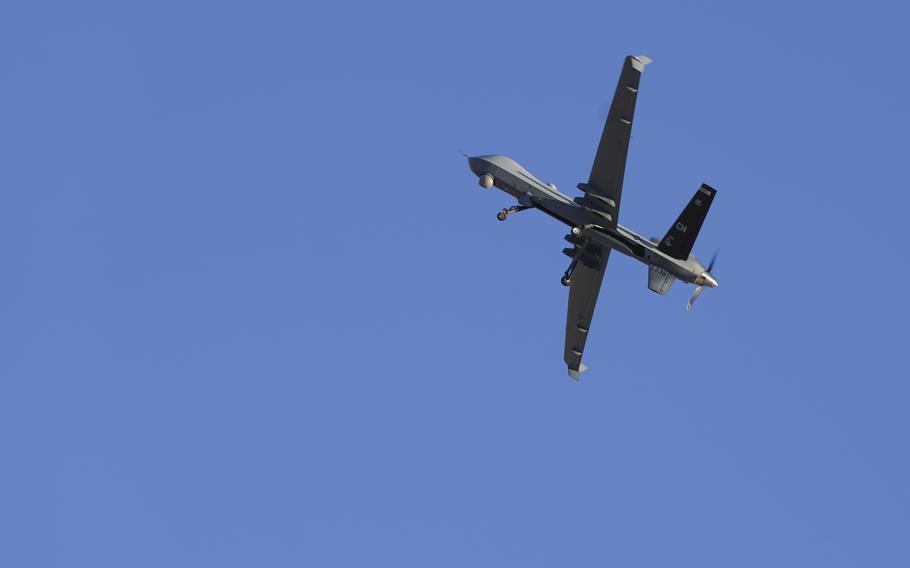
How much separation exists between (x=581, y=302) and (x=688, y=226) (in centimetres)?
1075

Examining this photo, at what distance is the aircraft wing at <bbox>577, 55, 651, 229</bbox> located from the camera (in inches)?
3044

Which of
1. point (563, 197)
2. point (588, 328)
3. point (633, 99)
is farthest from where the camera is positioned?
point (588, 328)

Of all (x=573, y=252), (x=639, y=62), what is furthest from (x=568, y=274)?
(x=639, y=62)

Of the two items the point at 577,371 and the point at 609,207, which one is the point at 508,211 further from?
the point at 577,371

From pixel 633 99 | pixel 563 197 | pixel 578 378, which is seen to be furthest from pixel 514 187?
pixel 578 378

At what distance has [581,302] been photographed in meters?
89.1

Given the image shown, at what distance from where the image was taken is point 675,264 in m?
81.8

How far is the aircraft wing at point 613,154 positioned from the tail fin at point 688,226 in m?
3.09

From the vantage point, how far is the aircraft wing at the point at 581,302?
281 ft

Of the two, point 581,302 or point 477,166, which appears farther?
point 581,302

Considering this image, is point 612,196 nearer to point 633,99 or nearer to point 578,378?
point 633,99

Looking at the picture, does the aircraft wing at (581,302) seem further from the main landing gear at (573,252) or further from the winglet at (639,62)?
the winglet at (639,62)

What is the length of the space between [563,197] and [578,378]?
1461cm

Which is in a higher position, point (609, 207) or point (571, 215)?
point (571, 215)
